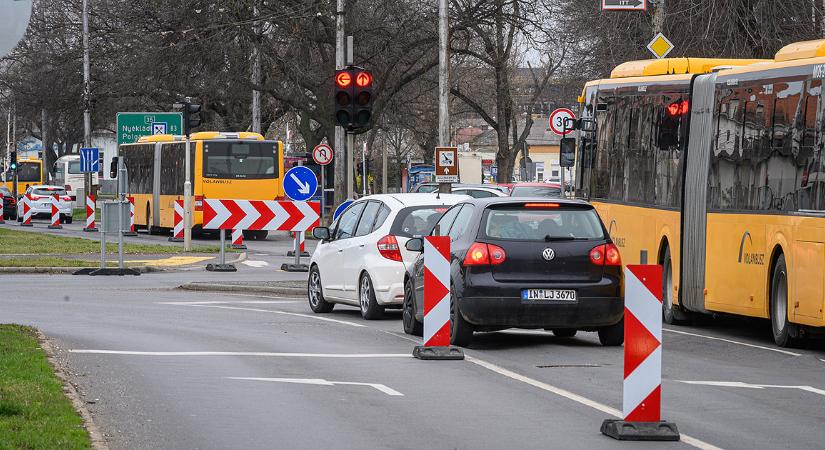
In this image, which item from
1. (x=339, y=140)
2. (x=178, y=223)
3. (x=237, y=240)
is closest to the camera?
(x=237, y=240)

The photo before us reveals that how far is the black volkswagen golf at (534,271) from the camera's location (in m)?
15.3

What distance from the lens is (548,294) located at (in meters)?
15.3

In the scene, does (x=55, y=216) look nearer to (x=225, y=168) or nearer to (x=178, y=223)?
(x=225, y=168)

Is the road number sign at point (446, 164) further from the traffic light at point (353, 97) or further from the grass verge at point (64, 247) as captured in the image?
the grass verge at point (64, 247)

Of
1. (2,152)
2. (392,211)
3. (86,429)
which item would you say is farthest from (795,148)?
(2,152)

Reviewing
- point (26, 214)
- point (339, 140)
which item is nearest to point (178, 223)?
point (339, 140)

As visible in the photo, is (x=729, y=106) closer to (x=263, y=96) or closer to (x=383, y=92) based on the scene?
(x=383, y=92)

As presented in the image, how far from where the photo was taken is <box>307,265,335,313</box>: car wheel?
829 inches

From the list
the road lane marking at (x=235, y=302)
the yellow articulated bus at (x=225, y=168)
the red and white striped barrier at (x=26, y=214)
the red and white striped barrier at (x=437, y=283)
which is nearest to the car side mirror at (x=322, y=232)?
the road lane marking at (x=235, y=302)

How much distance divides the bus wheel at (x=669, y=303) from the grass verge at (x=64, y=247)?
19.0 m

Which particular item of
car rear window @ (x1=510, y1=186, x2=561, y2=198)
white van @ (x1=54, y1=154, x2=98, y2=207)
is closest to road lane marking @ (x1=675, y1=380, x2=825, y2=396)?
car rear window @ (x1=510, y1=186, x2=561, y2=198)

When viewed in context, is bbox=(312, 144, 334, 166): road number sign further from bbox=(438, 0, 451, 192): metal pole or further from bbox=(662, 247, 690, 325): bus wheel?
bbox=(662, 247, 690, 325): bus wheel

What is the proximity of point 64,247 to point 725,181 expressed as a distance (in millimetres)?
23975

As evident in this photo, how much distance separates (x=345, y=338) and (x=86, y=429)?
7.54 meters
